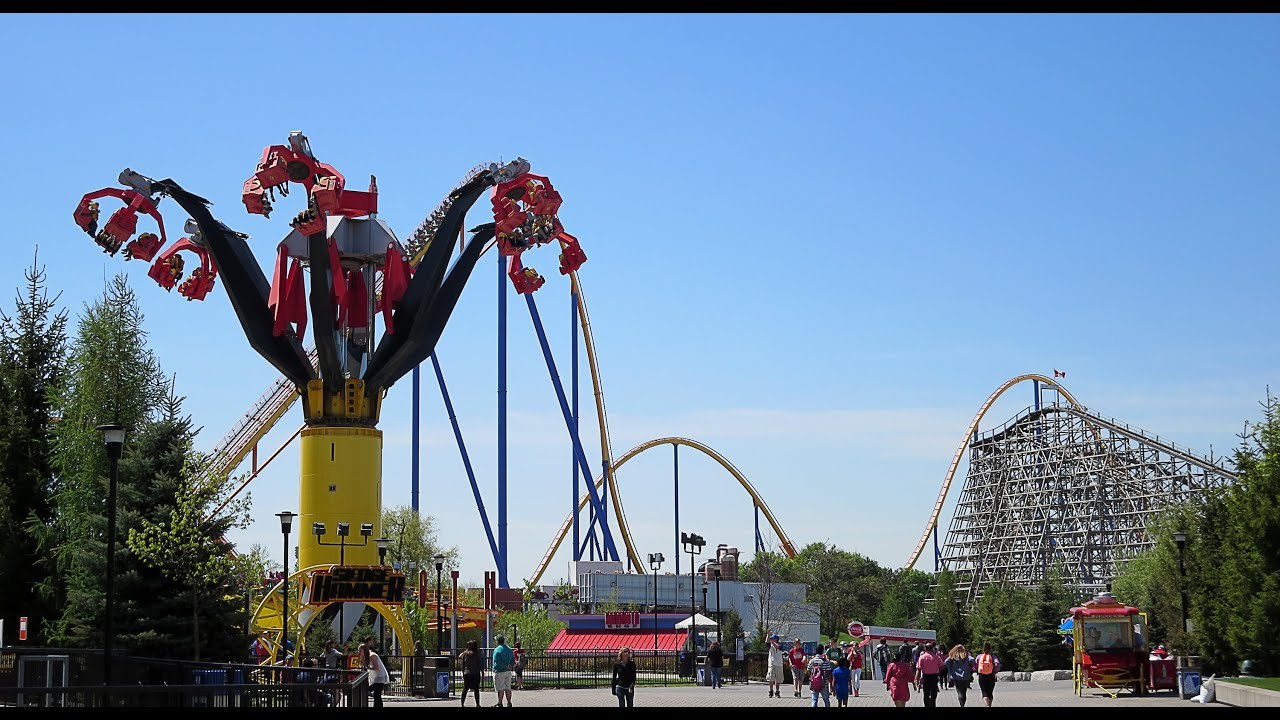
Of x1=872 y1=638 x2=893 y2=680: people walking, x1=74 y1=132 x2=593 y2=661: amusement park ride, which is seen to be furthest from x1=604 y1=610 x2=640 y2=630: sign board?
x1=74 y1=132 x2=593 y2=661: amusement park ride

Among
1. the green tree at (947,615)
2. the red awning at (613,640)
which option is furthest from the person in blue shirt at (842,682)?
the green tree at (947,615)

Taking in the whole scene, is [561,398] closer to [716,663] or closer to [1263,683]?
→ [716,663]

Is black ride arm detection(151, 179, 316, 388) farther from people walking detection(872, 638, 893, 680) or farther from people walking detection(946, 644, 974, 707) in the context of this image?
people walking detection(946, 644, 974, 707)

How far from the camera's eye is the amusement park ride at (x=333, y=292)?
4006 centimetres

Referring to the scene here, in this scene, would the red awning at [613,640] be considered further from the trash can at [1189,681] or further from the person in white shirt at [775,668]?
the trash can at [1189,681]

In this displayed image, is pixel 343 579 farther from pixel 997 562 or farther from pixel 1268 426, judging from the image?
pixel 997 562

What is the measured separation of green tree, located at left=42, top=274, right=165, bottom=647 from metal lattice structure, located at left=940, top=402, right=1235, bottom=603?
47.8 meters

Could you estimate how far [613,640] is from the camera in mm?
59094

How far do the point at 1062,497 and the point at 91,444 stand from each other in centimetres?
5308

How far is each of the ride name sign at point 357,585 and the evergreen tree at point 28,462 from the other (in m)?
8.70

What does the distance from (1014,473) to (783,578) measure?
3224cm

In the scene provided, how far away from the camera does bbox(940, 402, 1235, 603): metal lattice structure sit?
7356 cm
